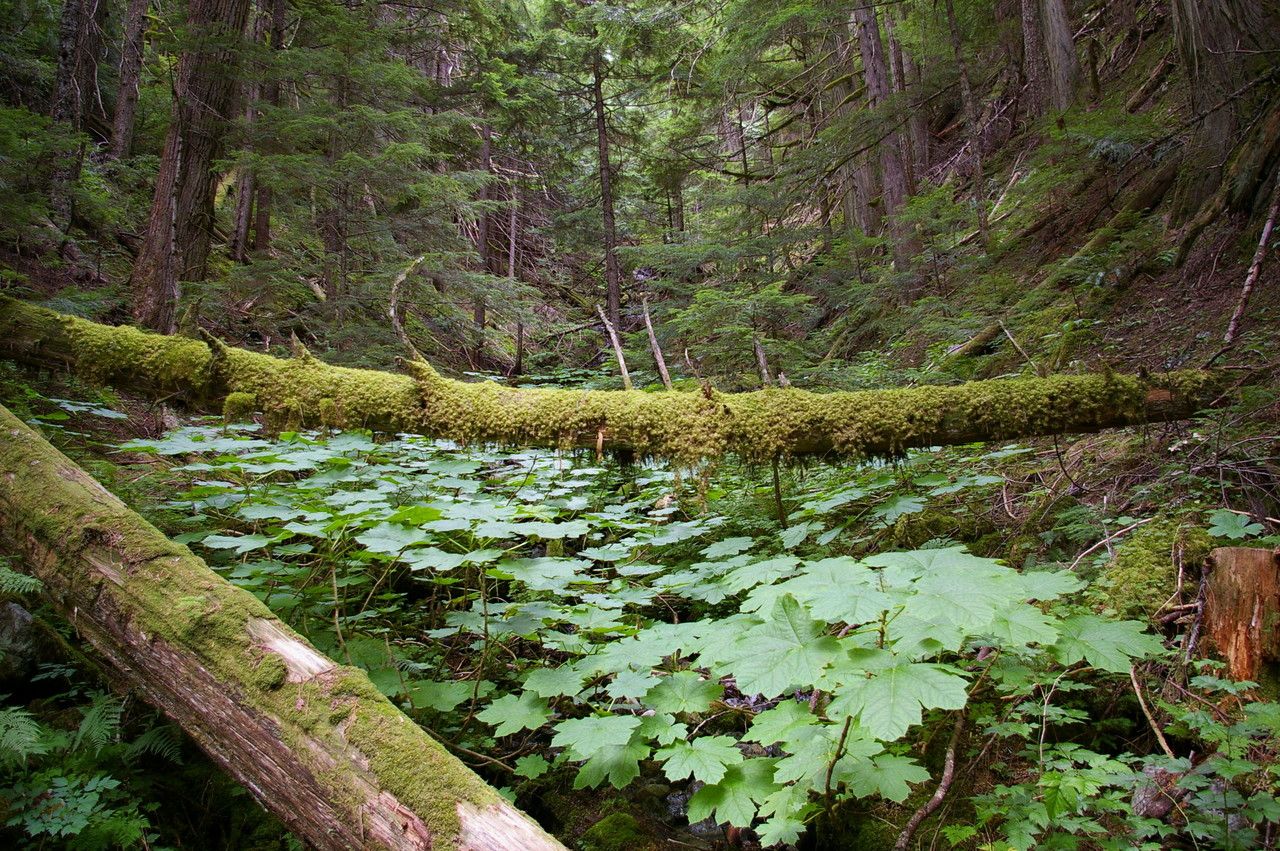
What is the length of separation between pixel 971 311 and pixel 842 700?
6.33 meters

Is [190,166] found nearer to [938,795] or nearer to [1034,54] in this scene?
[938,795]

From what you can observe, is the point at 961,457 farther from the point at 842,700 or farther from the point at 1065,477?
the point at 842,700

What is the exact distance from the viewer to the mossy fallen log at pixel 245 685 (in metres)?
1.66

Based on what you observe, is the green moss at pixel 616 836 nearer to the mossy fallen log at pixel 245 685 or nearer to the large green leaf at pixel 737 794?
the large green leaf at pixel 737 794

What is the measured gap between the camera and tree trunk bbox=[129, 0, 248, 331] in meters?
6.48

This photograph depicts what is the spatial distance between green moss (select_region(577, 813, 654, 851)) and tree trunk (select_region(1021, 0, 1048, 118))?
10583 mm

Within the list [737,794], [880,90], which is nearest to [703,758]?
[737,794]

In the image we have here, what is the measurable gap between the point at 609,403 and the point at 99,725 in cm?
263

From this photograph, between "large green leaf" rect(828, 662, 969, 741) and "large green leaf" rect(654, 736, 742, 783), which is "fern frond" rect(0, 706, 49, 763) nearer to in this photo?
"large green leaf" rect(654, 736, 742, 783)

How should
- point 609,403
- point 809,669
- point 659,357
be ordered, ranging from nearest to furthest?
point 809,669
point 609,403
point 659,357

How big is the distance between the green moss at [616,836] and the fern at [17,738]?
2007mm

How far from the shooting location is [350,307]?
8406 mm

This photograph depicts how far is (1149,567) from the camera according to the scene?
2639mm

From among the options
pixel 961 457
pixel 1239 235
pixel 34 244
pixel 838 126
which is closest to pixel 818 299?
pixel 838 126
